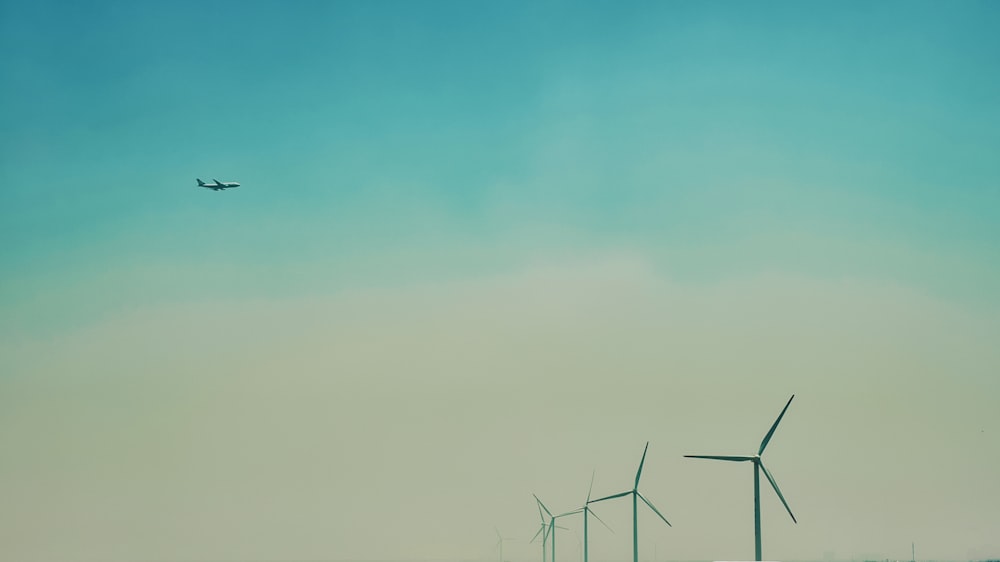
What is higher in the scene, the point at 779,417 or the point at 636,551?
the point at 779,417

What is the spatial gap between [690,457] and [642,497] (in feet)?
167

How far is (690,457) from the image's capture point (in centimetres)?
11112

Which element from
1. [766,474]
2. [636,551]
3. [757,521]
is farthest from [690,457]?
[636,551]

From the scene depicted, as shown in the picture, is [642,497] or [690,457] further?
[642,497]

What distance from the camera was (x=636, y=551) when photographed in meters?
152

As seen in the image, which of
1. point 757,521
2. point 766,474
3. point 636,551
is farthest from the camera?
point 636,551

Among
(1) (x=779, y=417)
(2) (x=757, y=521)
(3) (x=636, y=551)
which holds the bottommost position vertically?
(3) (x=636, y=551)

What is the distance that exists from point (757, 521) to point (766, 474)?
1601cm

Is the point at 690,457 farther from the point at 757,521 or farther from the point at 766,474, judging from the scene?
the point at 757,521

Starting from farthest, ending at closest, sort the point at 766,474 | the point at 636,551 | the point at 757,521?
the point at 636,551 → the point at 766,474 → the point at 757,521

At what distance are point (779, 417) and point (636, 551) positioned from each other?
50058 mm

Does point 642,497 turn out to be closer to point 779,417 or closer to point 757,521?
point 779,417

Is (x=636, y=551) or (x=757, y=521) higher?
(x=757, y=521)

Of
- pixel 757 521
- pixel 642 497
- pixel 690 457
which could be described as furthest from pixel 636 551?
pixel 757 521
